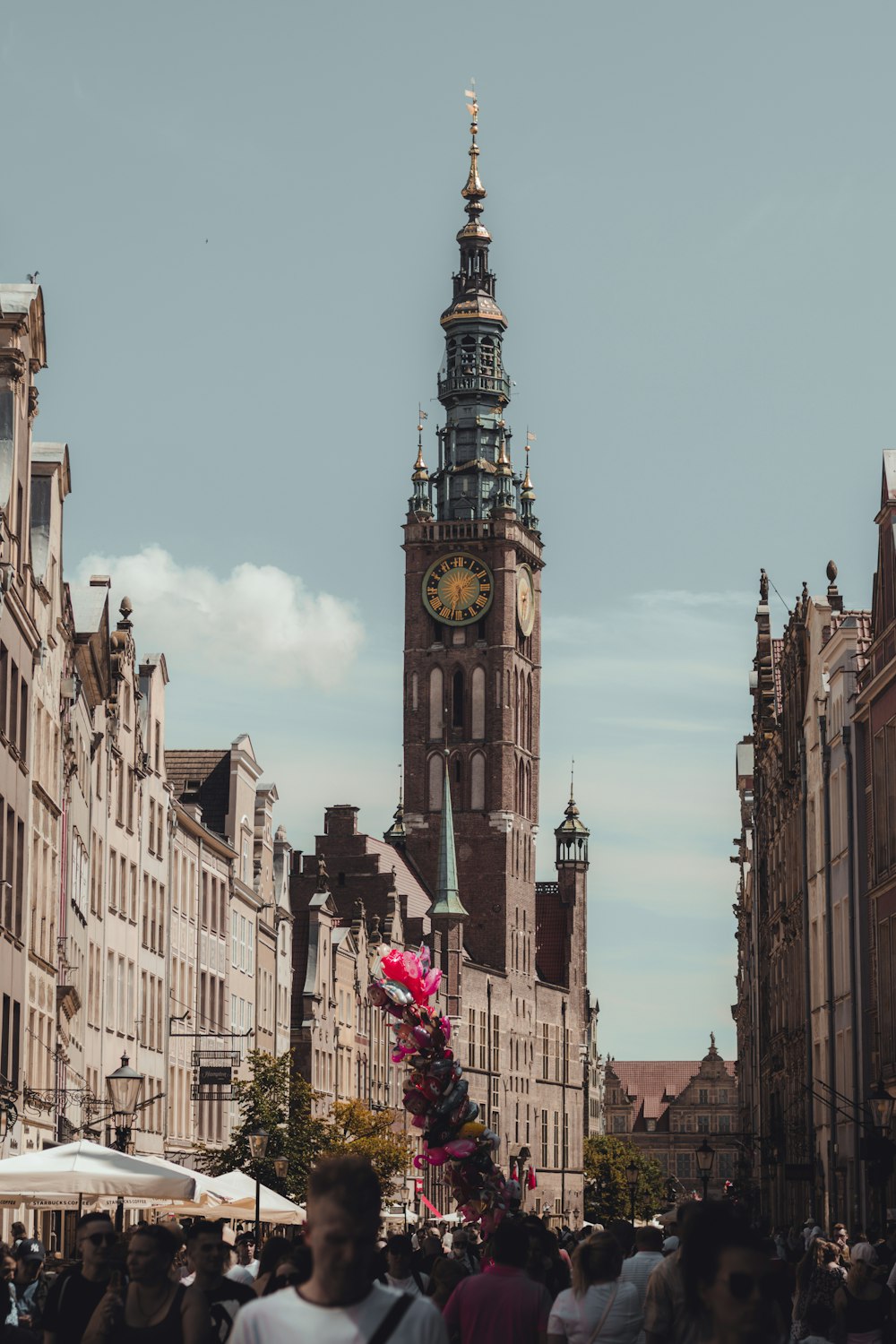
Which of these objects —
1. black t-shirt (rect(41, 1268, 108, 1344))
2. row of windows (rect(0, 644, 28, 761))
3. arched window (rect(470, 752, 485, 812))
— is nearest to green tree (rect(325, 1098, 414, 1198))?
row of windows (rect(0, 644, 28, 761))

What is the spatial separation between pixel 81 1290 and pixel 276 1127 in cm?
4701

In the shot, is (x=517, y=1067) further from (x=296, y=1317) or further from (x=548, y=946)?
(x=296, y=1317)

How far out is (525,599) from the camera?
140875 mm

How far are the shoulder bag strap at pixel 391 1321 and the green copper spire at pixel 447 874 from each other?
122327 millimetres

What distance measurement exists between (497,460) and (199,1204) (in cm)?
11571

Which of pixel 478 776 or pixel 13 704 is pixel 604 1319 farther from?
pixel 478 776

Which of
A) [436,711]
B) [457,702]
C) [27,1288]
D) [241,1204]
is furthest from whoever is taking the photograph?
[457,702]

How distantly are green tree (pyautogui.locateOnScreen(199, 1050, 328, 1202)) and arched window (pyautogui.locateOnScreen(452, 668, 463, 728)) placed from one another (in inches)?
3021

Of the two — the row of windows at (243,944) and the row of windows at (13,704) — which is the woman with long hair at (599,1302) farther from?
the row of windows at (243,944)

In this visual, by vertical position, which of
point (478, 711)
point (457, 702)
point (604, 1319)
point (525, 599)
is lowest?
point (604, 1319)

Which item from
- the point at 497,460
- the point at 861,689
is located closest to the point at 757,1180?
the point at 861,689

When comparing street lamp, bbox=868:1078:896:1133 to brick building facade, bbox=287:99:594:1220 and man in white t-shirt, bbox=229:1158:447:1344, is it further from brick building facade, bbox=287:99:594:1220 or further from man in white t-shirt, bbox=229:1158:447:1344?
brick building facade, bbox=287:99:594:1220

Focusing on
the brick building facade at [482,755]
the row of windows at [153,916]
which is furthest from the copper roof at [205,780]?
the brick building facade at [482,755]

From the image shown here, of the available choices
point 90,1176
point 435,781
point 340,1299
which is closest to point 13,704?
point 90,1176
